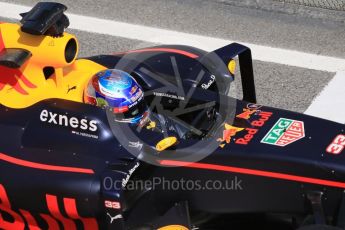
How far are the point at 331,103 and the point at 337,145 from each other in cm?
213

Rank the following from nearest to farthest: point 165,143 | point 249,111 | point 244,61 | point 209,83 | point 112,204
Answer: point 112,204, point 165,143, point 249,111, point 209,83, point 244,61

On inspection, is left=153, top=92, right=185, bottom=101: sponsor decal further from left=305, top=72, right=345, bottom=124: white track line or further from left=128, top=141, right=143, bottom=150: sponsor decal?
left=305, top=72, right=345, bottom=124: white track line

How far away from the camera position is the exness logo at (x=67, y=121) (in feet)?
12.9

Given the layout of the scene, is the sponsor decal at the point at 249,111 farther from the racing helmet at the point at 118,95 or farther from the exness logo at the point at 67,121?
the exness logo at the point at 67,121

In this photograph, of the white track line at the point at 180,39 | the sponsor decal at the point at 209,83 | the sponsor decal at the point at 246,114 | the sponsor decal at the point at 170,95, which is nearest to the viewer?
the sponsor decal at the point at 246,114

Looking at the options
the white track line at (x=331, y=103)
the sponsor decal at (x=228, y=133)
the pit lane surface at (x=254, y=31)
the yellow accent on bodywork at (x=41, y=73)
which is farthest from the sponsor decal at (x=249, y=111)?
the pit lane surface at (x=254, y=31)

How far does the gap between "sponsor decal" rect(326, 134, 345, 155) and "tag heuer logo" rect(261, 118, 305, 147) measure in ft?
0.59

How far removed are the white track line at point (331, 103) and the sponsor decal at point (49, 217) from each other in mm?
2527

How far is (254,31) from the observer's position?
23.9ft

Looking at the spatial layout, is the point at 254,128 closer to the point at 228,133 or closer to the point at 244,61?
the point at 228,133

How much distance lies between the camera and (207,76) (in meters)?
4.73

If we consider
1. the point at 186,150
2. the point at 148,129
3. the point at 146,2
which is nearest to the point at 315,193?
the point at 186,150

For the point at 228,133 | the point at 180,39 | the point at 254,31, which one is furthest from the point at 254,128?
the point at 254,31

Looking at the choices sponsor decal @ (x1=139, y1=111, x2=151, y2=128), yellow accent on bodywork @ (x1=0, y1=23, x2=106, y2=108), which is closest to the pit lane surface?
sponsor decal @ (x1=139, y1=111, x2=151, y2=128)
